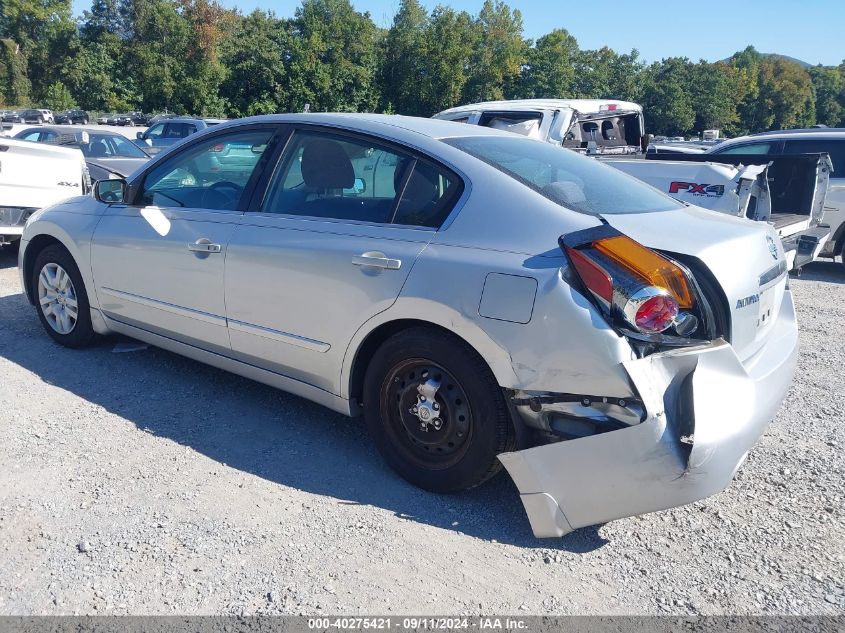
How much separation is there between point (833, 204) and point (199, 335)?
8.04 m

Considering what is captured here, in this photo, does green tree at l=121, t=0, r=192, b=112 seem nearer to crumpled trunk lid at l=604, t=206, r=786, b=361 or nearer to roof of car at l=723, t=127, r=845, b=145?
roof of car at l=723, t=127, r=845, b=145

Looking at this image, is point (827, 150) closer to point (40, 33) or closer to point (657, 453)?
point (657, 453)

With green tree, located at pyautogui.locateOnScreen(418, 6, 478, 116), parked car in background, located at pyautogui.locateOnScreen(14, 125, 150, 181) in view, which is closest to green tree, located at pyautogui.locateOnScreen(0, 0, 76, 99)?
green tree, located at pyautogui.locateOnScreen(418, 6, 478, 116)

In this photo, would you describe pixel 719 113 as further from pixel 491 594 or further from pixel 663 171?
pixel 491 594

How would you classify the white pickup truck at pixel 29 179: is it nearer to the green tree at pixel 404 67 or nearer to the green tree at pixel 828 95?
the green tree at pixel 404 67

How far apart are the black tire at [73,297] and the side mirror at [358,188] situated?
231 cm

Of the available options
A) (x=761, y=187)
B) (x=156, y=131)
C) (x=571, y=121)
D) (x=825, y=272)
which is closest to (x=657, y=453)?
(x=761, y=187)

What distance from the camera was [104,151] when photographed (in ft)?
40.4

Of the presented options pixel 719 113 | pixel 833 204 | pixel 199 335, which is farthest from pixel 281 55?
pixel 199 335

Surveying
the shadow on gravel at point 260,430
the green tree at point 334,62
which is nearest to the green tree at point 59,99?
the green tree at point 334,62

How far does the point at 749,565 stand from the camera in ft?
9.48

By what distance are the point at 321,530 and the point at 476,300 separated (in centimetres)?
116

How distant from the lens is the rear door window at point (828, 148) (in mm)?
9164

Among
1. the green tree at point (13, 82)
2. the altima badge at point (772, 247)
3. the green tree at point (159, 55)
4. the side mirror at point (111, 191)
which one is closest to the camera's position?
the altima badge at point (772, 247)
